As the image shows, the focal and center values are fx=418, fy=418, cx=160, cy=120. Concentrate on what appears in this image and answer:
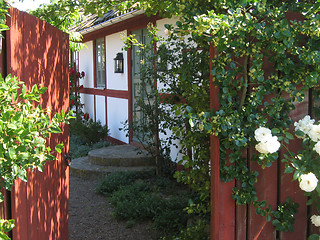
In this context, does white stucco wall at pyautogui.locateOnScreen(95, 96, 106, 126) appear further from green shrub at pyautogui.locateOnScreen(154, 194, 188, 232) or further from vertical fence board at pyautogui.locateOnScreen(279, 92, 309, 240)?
vertical fence board at pyautogui.locateOnScreen(279, 92, 309, 240)

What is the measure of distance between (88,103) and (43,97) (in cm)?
960

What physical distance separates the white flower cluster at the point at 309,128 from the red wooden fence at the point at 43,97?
1.83m

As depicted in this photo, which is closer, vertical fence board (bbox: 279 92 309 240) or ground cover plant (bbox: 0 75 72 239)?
ground cover plant (bbox: 0 75 72 239)

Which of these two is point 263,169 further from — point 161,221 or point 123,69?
point 123,69

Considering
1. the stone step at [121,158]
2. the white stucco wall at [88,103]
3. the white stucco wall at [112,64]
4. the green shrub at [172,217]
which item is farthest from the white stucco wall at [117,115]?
the green shrub at [172,217]

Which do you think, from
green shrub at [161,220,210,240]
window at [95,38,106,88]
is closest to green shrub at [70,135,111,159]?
window at [95,38,106,88]

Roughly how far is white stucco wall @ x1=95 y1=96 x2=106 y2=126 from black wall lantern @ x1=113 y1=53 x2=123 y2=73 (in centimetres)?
167

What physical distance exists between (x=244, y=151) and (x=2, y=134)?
5.44 ft

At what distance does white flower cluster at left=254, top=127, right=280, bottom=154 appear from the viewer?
8.33 ft

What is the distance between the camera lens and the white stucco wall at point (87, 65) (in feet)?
40.4

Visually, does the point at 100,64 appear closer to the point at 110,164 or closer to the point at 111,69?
the point at 111,69

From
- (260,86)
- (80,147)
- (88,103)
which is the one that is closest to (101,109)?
(88,103)

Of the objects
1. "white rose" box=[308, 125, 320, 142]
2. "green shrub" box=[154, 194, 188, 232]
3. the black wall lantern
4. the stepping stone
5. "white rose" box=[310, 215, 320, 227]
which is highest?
the black wall lantern

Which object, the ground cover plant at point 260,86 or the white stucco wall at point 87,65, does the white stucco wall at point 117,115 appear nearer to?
the white stucco wall at point 87,65
